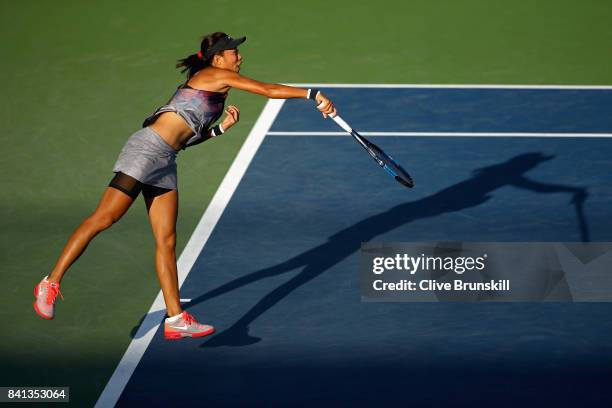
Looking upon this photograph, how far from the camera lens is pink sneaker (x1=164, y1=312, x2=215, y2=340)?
9422 mm

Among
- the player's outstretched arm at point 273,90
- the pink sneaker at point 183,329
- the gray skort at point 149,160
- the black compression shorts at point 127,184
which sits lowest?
the pink sneaker at point 183,329

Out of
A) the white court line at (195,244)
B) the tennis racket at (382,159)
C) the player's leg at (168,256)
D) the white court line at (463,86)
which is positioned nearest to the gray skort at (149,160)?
the player's leg at (168,256)

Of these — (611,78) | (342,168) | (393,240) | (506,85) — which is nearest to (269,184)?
(342,168)

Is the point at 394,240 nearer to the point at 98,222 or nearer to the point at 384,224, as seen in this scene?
the point at 384,224

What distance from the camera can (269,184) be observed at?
41.5 ft

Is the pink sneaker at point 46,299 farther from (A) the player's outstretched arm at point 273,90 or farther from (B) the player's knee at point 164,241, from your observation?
(A) the player's outstretched arm at point 273,90

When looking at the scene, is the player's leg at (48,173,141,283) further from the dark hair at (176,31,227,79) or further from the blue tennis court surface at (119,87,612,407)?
the dark hair at (176,31,227,79)

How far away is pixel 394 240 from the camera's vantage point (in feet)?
37.0

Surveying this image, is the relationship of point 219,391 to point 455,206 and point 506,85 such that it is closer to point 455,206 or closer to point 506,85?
point 455,206

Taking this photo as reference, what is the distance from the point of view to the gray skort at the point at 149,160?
9164 millimetres
